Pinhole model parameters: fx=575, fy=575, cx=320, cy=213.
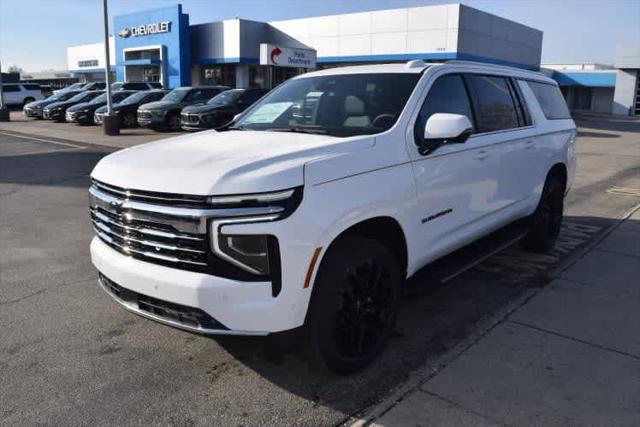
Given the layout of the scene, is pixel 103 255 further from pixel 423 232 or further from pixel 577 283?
pixel 577 283

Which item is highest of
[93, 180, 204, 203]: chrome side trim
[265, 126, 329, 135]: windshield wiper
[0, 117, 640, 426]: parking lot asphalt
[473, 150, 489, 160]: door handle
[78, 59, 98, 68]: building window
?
[78, 59, 98, 68]: building window

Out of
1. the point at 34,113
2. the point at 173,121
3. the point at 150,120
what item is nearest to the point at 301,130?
the point at 173,121

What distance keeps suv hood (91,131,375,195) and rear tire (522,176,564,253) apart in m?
3.28

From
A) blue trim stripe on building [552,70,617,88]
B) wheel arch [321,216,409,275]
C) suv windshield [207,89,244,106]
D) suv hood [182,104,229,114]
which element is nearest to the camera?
wheel arch [321,216,409,275]

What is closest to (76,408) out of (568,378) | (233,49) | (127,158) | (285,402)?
(285,402)

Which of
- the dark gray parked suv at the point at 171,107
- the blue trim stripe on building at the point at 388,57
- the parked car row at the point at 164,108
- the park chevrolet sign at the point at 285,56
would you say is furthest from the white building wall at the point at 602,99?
the dark gray parked suv at the point at 171,107

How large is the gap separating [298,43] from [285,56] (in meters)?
9.27

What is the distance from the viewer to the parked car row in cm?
1944

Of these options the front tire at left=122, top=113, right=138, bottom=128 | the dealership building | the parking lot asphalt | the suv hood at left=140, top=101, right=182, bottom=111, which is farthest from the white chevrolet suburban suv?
the dealership building

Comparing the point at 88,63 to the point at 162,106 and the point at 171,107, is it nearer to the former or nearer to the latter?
the point at 162,106

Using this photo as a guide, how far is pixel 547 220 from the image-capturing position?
639 centimetres

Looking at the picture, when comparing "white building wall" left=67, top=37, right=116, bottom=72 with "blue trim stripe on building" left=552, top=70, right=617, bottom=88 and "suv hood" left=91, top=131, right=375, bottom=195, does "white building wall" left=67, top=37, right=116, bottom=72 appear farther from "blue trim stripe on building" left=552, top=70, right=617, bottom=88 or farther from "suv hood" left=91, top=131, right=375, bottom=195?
"suv hood" left=91, top=131, right=375, bottom=195

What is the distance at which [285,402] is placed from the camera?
10.9ft

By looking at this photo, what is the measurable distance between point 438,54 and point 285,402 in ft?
111
